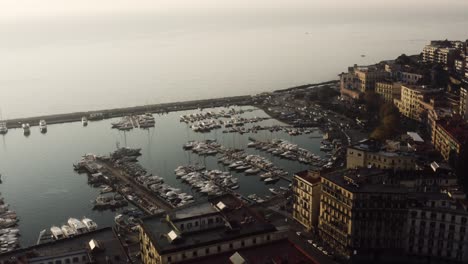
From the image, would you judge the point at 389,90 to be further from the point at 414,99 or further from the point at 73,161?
the point at 73,161

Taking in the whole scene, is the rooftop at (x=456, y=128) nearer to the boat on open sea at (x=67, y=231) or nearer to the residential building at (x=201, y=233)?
the residential building at (x=201, y=233)

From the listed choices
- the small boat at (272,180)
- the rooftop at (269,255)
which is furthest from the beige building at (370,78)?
the rooftop at (269,255)

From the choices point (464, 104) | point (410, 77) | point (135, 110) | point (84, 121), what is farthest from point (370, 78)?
point (84, 121)

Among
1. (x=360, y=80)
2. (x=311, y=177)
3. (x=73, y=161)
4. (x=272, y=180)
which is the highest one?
(x=360, y=80)

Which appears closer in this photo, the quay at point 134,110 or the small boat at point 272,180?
the small boat at point 272,180

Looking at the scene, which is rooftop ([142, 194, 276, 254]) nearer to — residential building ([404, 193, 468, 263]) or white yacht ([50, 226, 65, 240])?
residential building ([404, 193, 468, 263])

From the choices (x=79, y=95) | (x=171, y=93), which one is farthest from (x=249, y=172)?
(x=79, y=95)
